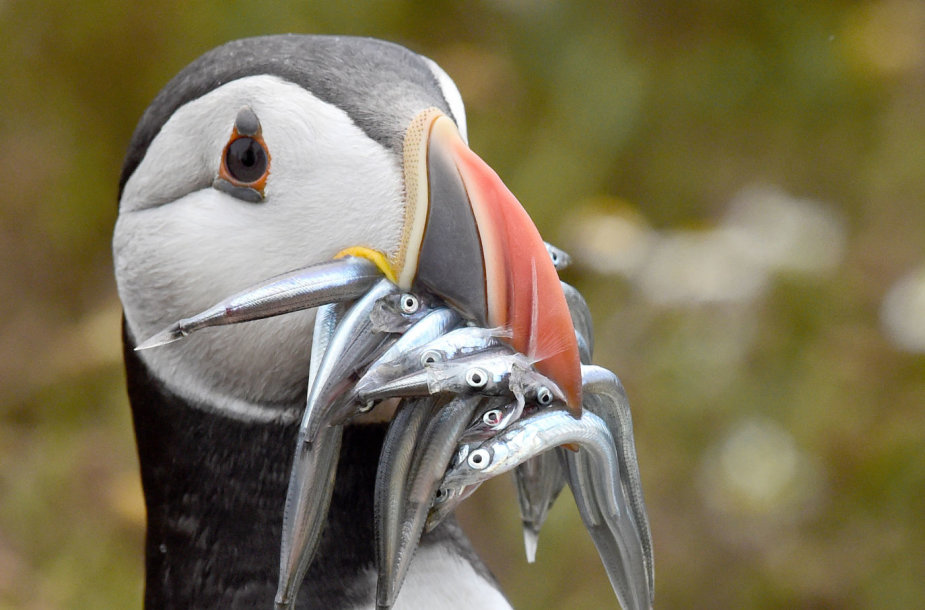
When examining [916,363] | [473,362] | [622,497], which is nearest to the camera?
[473,362]

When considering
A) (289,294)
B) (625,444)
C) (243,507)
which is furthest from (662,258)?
(289,294)

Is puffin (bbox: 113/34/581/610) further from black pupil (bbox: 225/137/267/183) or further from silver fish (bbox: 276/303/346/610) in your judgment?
silver fish (bbox: 276/303/346/610)

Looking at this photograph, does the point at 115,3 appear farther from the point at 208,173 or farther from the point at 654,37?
the point at 208,173

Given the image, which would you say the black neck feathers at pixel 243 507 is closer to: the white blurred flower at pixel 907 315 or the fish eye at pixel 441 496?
the fish eye at pixel 441 496

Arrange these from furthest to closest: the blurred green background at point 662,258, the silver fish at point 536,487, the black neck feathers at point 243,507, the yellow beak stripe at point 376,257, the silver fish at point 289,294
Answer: the blurred green background at point 662,258 → the silver fish at point 536,487 → the black neck feathers at point 243,507 → the yellow beak stripe at point 376,257 → the silver fish at point 289,294

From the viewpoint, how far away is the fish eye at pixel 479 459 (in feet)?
4.29

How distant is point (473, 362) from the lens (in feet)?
4.29

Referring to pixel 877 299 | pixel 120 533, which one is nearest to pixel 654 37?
pixel 877 299

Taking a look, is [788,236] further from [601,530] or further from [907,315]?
[601,530]

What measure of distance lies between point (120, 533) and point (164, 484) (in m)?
1.74

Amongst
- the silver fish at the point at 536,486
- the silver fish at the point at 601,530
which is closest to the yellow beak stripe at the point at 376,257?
the silver fish at the point at 601,530

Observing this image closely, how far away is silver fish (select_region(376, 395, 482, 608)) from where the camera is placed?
1335 millimetres

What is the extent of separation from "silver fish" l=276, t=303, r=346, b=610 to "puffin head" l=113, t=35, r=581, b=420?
0.18 m

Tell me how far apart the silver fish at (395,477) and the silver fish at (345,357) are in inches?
3.5
